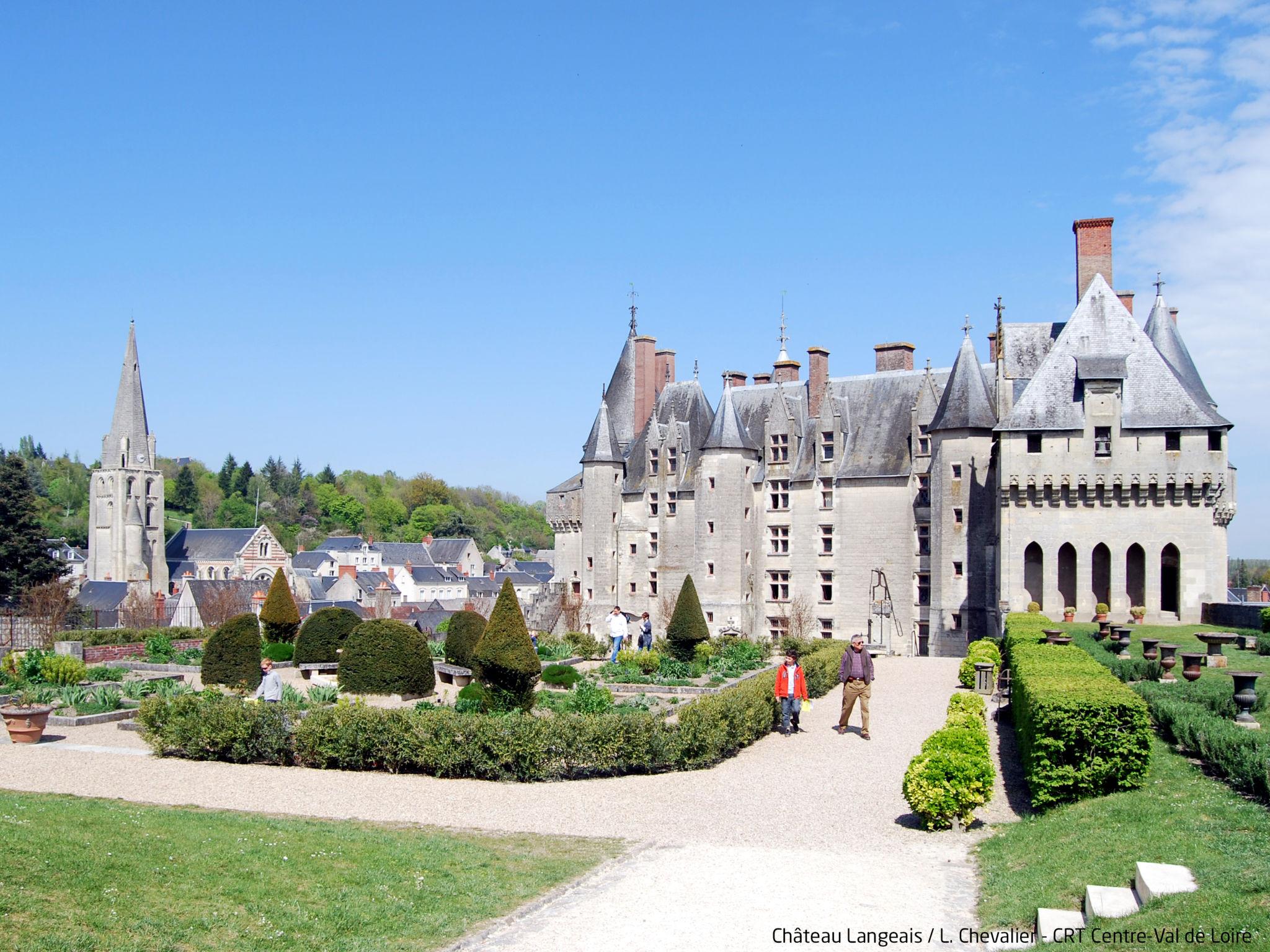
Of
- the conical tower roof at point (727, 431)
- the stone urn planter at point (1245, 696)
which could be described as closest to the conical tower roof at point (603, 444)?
the conical tower roof at point (727, 431)

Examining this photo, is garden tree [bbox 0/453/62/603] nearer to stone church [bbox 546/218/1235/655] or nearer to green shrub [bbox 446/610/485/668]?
stone church [bbox 546/218/1235/655]

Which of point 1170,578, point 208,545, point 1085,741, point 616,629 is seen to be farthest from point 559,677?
point 208,545

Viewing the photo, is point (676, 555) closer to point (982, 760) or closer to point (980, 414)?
point (980, 414)

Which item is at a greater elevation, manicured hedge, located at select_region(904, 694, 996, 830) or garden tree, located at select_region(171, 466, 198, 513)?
garden tree, located at select_region(171, 466, 198, 513)

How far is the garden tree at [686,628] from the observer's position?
102 feet

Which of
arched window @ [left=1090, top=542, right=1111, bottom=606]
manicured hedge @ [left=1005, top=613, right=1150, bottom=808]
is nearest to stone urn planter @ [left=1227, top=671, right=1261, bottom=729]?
manicured hedge @ [left=1005, top=613, right=1150, bottom=808]

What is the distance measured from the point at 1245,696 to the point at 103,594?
6577 cm

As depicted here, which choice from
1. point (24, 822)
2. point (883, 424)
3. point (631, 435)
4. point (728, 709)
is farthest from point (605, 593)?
point (24, 822)

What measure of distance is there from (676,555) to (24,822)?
38.7 metres

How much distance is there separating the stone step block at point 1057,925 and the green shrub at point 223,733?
11.5 metres

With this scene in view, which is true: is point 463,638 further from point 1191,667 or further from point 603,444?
point 603,444

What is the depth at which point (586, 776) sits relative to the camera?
1602cm

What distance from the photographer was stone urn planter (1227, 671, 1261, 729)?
43.7ft

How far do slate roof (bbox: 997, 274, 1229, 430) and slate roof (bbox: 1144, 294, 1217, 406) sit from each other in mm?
1554
